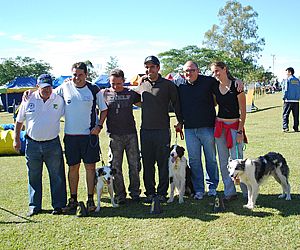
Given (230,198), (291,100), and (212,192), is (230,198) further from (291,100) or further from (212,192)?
(291,100)

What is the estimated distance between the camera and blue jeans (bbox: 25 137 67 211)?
17.0ft

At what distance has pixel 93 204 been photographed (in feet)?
17.7

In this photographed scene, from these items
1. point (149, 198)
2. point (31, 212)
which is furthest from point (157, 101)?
point (31, 212)

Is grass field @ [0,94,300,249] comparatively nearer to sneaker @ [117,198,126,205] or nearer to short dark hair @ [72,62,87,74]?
sneaker @ [117,198,126,205]

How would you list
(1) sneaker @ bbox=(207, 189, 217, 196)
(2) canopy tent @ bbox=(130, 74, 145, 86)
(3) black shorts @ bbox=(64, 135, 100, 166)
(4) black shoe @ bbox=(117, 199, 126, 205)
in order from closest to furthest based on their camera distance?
(3) black shorts @ bbox=(64, 135, 100, 166)
(4) black shoe @ bbox=(117, 199, 126, 205)
(1) sneaker @ bbox=(207, 189, 217, 196)
(2) canopy tent @ bbox=(130, 74, 145, 86)

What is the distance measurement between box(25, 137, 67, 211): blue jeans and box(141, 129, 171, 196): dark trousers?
127 centimetres

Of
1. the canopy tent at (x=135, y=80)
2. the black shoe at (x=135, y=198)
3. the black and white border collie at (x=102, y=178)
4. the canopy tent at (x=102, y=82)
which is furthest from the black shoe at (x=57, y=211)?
the canopy tent at (x=102, y=82)

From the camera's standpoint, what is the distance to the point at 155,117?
5434 millimetres

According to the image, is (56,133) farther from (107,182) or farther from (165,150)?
(165,150)

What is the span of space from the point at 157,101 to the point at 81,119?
3.74ft

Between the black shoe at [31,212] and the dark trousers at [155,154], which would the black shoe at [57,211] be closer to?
the black shoe at [31,212]

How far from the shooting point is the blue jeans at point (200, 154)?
5570 millimetres

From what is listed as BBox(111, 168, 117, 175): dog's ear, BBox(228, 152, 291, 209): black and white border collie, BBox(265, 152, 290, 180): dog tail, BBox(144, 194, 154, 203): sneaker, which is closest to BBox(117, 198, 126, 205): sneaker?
BBox(144, 194, 154, 203): sneaker

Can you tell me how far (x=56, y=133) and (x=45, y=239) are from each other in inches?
59.5
